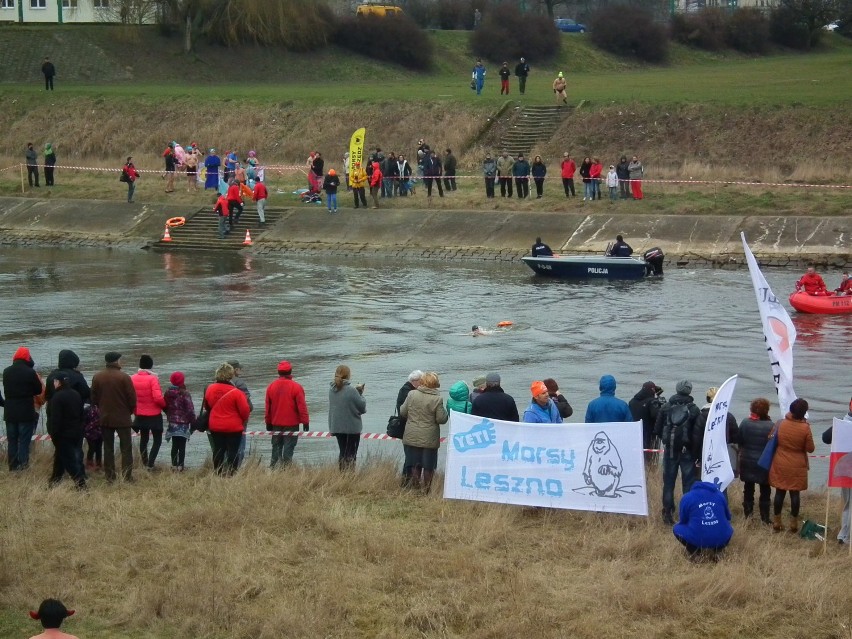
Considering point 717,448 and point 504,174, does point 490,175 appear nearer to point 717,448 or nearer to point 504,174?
point 504,174

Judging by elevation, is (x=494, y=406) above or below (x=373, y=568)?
above

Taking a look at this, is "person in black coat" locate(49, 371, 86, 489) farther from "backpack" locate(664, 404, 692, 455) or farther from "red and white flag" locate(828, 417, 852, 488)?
"red and white flag" locate(828, 417, 852, 488)

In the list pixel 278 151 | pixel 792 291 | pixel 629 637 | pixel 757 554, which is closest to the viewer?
pixel 629 637

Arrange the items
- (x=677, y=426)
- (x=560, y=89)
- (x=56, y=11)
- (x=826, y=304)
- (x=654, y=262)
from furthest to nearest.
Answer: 1. (x=56, y=11)
2. (x=560, y=89)
3. (x=654, y=262)
4. (x=826, y=304)
5. (x=677, y=426)

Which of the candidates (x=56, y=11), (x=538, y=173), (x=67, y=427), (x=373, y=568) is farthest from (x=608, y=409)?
(x=56, y=11)

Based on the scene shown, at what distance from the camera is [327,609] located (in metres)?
11.2

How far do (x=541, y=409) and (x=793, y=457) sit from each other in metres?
2.64

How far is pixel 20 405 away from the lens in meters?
15.2

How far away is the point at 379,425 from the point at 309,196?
2893cm

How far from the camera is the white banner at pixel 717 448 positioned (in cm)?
1270

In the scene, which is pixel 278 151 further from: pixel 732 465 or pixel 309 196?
pixel 732 465

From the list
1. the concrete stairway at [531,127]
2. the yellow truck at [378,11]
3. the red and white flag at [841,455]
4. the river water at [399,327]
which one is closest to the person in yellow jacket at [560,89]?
the concrete stairway at [531,127]

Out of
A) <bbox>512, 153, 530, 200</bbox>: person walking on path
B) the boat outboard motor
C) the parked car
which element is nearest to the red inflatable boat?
the boat outboard motor

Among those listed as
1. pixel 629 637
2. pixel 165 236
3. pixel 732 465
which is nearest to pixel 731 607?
pixel 629 637
